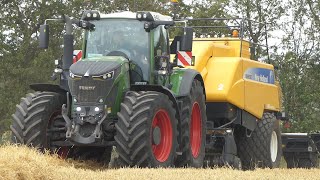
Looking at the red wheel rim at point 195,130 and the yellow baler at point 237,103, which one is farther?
the yellow baler at point 237,103

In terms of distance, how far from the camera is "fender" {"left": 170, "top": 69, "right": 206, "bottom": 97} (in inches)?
543

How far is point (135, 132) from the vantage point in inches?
478

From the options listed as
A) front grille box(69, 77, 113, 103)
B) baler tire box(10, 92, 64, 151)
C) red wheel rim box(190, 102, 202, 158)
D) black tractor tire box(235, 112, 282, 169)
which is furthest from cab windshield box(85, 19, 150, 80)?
black tractor tire box(235, 112, 282, 169)

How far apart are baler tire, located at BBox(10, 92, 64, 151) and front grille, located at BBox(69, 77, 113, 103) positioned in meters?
0.66

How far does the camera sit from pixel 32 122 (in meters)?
12.8

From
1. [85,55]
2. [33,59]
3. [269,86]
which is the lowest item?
[33,59]

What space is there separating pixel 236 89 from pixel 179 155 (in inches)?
119

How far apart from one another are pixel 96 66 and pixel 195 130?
2620 mm

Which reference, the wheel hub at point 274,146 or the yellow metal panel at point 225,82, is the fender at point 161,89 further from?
the wheel hub at point 274,146

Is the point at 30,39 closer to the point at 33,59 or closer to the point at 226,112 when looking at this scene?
the point at 33,59

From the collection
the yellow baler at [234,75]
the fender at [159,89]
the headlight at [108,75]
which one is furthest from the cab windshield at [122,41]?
the yellow baler at [234,75]

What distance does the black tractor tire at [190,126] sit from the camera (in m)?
13.7

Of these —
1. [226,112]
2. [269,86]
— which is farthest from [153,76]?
[269,86]

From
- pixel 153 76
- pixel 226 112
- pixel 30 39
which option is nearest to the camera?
pixel 153 76
